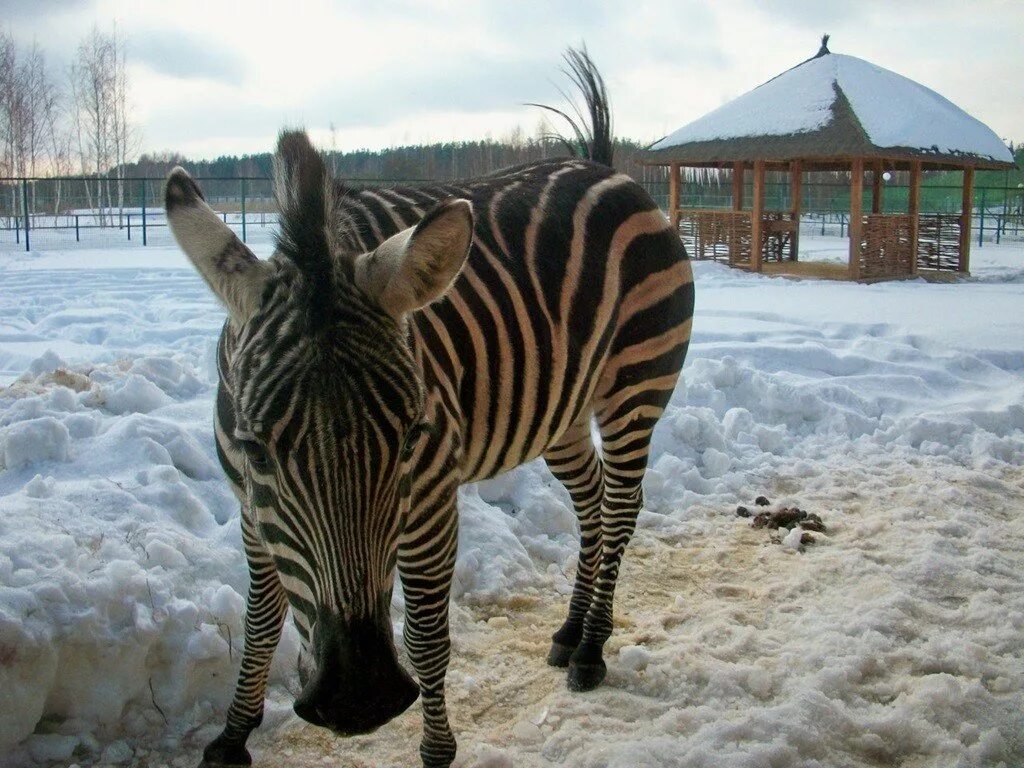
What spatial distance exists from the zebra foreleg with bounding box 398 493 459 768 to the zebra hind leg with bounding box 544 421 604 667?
3.60 ft

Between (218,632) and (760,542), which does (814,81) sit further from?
(218,632)

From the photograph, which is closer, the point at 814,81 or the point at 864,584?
the point at 864,584

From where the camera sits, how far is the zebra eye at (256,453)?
1891 mm

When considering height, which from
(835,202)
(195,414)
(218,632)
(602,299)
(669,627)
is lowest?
(669,627)

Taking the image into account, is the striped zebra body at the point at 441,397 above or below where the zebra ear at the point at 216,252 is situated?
below

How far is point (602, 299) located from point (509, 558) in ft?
5.58

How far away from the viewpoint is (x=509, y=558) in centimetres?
447

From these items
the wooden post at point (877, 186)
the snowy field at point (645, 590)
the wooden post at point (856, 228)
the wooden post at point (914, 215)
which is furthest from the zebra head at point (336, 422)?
the wooden post at point (877, 186)

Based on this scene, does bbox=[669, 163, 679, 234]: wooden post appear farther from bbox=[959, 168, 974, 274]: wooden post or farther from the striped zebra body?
the striped zebra body

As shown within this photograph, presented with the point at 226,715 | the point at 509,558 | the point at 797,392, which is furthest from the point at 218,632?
the point at 797,392

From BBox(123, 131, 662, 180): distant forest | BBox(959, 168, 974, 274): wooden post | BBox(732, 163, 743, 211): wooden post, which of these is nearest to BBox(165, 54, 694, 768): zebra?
BBox(959, 168, 974, 274): wooden post

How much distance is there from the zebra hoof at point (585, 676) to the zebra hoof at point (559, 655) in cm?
13

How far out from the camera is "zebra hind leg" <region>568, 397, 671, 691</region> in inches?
143

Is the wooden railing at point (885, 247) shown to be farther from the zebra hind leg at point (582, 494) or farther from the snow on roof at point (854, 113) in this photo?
the zebra hind leg at point (582, 494)
